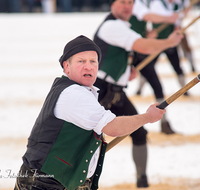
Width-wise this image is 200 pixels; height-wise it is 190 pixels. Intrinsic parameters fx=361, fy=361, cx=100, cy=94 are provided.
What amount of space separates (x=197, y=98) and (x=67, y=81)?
4.03 meters

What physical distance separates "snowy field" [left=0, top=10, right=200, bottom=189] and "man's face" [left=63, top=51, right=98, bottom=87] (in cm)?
138

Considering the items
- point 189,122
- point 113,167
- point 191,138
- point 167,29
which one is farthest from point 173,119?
point 113,167

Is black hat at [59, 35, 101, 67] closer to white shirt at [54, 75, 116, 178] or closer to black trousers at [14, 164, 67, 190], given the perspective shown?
white shirt at [54, 75, 116, 178]

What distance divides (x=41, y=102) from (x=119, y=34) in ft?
9.65

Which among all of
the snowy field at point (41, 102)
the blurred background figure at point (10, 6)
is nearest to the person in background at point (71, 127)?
the snowy field at point (41, 102)

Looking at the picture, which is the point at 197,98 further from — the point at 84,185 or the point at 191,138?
the point at 84,185

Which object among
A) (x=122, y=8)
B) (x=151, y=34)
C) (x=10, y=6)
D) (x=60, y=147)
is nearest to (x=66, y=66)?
(x=60, y=147)

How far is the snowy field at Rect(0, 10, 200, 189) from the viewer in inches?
131

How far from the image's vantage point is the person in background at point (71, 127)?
1.71 metres

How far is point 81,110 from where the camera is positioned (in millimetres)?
1686

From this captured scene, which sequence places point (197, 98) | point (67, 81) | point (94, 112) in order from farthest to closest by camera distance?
point (197, 98), point (67, 81), point (94, 112)

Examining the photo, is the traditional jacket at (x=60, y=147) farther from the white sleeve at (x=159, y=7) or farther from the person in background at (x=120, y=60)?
the white sleeve at (x=159, y=7)

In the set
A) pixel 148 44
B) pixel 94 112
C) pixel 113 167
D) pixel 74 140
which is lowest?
pixel 113 167

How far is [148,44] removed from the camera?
289 centimetres
